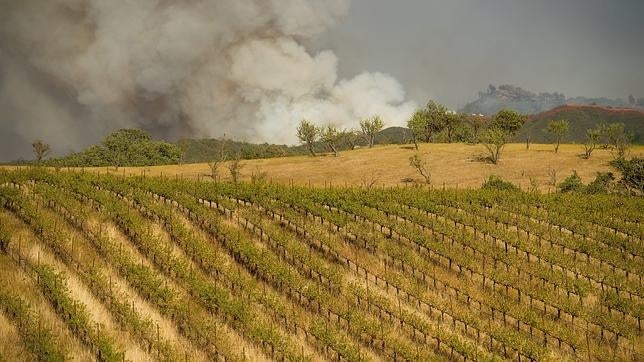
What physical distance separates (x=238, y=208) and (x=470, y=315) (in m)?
17.8

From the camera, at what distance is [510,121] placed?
111 m

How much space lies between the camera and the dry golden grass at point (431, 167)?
73.8 meters

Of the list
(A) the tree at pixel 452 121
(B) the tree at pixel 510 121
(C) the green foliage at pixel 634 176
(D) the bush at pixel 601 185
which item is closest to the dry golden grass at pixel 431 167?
(D) the bush at pixel 601 185

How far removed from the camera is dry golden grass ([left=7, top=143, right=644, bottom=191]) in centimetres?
7381

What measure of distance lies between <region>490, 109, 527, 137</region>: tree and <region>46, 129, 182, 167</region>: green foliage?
298 feet

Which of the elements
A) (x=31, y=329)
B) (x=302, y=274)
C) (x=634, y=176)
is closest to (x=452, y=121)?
(x=634, y=176)

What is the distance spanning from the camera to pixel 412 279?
1136 inches

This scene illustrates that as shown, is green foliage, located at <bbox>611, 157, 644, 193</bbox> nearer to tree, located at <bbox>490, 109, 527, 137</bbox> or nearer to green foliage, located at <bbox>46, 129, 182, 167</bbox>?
tree, located at <bbox>490, 109, 527, 137</bbox>

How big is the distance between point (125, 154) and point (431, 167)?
94.5 meters

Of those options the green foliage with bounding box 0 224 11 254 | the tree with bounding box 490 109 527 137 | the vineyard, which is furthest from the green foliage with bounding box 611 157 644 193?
the green foliage with bounding box 0 224 11 254

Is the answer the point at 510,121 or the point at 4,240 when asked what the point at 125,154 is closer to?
the point at 510,121

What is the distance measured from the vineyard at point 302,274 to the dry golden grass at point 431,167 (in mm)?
30018

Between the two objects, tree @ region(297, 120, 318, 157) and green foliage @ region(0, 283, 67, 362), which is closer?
green foliage @ region(0, 283, 67, 362)

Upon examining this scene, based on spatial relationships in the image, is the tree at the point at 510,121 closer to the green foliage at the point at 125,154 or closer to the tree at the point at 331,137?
the tree at the point at 331,137
